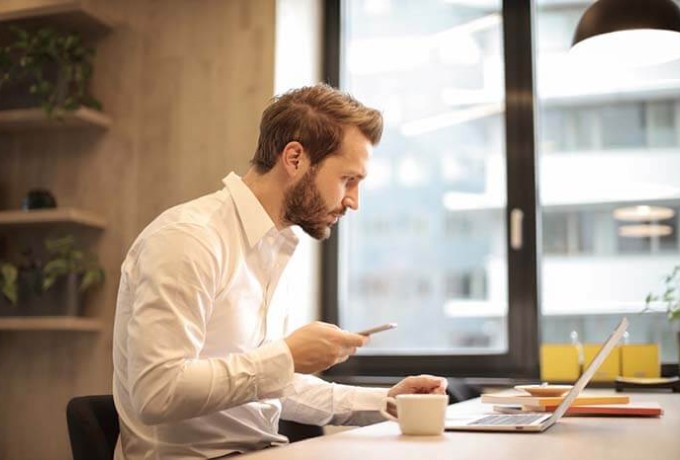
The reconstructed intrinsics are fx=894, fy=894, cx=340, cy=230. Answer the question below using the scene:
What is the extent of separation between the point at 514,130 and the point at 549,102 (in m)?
0.19

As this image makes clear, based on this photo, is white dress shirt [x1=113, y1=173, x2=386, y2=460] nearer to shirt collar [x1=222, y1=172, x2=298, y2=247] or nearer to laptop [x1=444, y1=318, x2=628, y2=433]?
shirt collar [x1=222, y1=172, x2=298, y2=247]

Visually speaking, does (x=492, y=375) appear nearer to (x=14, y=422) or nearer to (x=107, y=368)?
(x=107, y=368)

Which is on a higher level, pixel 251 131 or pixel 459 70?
pixel 459 70

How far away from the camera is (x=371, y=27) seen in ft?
13.5

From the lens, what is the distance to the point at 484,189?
3.79 metres

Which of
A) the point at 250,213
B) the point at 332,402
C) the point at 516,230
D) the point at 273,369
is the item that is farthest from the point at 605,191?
the point at 273,369

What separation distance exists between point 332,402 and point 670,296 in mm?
1846

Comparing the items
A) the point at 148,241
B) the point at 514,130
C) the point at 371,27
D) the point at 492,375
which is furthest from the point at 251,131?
the point at 148,241

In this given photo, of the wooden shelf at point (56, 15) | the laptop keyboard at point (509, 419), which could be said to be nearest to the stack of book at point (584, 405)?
the laptop keyboard at point (509, 419)

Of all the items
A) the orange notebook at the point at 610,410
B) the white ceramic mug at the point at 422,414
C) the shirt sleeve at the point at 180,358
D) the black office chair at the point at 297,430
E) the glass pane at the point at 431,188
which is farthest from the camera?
the glass pane at the point at 431,188

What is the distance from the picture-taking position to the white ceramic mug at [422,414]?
4.82 ft

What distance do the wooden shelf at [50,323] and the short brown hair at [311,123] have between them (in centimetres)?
182

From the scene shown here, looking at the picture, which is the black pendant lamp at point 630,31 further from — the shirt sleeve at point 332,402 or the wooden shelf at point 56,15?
the wooden shelf at point 56,15

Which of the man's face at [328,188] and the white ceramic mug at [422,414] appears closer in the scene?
the white ceramic mug at [422,414]
